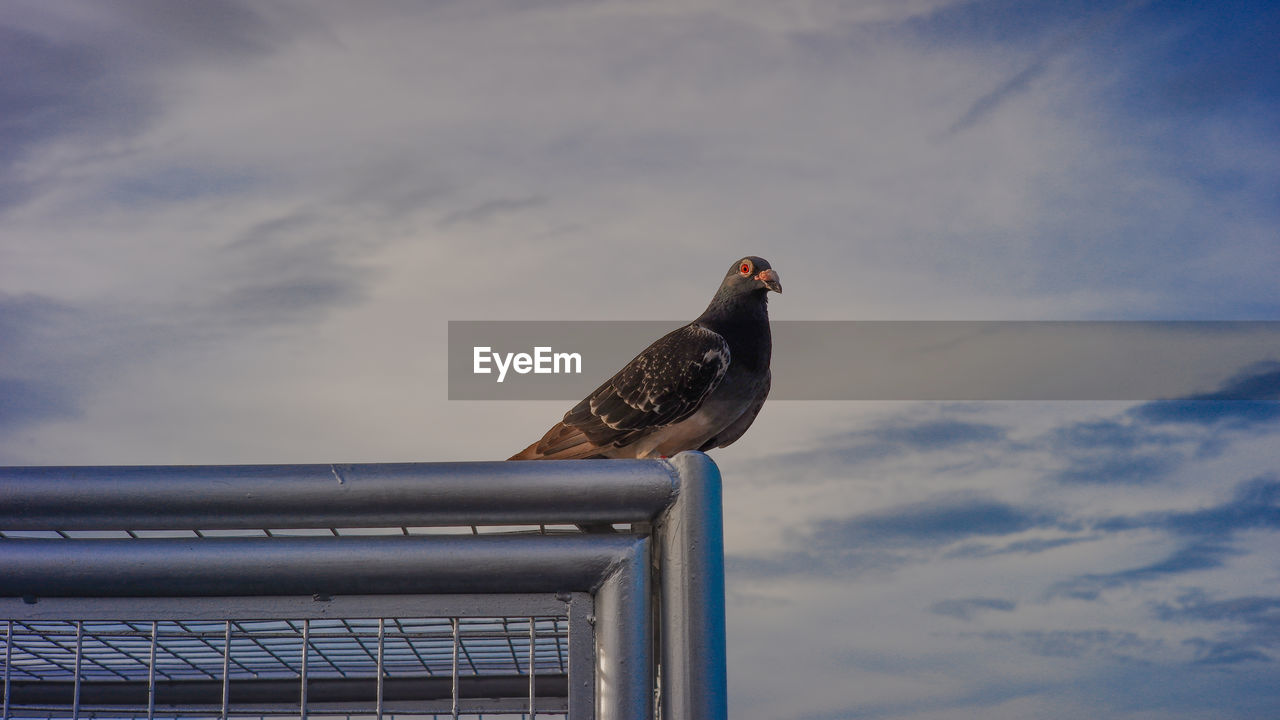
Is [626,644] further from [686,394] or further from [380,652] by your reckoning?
[686,394]

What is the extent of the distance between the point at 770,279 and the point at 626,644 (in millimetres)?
3851

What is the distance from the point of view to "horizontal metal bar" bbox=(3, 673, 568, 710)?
142 inches

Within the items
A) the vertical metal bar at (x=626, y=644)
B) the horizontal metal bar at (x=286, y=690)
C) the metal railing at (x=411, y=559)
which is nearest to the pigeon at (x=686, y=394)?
the horizontal metal bar at (x=286, y=690)

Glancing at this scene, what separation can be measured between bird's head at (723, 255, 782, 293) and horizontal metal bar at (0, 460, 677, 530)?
3744 millimetres

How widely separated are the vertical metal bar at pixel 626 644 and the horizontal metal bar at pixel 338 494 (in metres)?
0.09

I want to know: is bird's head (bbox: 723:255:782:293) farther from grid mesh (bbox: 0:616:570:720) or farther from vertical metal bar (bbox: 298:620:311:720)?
vertical metal bar (bbox: 298:620:311:720)

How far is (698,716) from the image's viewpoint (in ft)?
5.67

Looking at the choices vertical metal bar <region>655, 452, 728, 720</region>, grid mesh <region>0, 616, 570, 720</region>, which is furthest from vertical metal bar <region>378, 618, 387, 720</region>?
vertical metal bar <region>655, 452, 728, 720</region>

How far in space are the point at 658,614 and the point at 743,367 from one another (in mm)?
3574

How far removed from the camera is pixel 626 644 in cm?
180

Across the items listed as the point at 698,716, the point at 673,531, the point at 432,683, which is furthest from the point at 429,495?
the point at 432,683

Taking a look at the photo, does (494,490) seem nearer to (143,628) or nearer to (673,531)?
(673,531)

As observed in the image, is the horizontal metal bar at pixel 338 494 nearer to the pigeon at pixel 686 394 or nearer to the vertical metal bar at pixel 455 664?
the vertical metal bar at pixel 455 664

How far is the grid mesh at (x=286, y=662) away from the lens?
6.44ft
